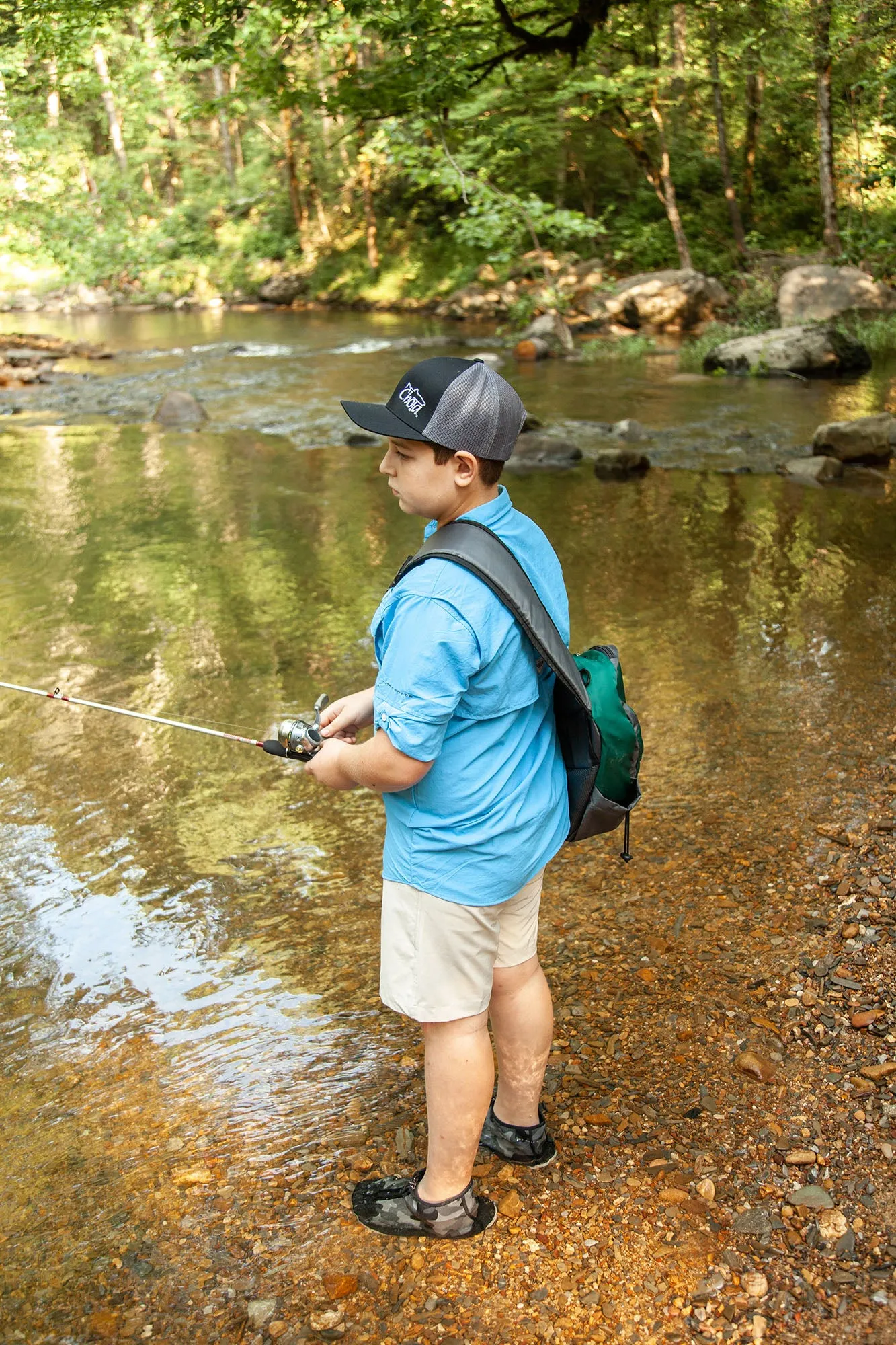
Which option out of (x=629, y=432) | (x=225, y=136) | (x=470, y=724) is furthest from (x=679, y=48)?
(x=470, y=724)

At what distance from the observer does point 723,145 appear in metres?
21.3

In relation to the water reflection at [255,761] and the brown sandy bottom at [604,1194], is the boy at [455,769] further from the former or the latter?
the water reflection at [255,761]

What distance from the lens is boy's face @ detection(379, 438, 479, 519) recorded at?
86.8 inches

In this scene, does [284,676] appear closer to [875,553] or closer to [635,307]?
[875,553]

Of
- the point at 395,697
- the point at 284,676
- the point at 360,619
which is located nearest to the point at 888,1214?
the point at 395,697

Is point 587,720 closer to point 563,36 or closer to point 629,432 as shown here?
point 563,36

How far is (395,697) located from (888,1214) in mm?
1511

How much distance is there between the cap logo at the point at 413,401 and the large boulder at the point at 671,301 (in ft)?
63.4

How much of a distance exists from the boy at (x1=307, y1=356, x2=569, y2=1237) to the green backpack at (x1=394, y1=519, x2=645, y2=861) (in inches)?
1.4

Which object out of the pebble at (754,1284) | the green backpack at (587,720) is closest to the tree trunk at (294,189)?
the green backpack at (587,720)

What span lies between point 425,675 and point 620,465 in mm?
8670

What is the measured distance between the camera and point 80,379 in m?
18.3

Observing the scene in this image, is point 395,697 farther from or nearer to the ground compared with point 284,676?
farther from the ground

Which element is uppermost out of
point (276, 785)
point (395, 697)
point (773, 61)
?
point (773, 61)
